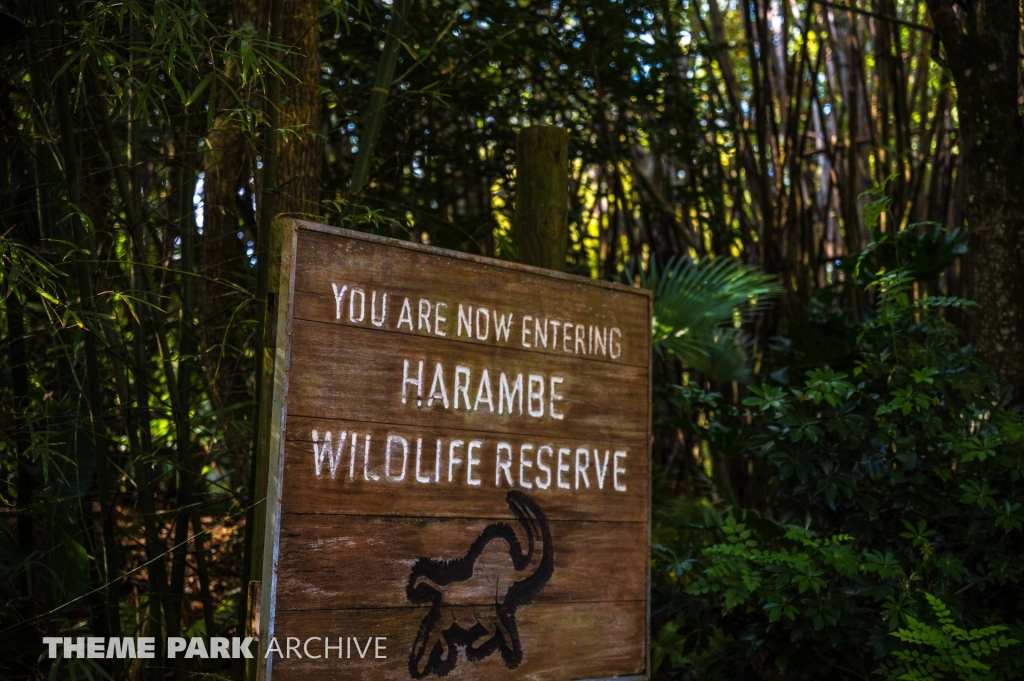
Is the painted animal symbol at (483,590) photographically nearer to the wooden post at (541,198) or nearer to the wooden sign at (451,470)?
the wooden sign at (451,470)

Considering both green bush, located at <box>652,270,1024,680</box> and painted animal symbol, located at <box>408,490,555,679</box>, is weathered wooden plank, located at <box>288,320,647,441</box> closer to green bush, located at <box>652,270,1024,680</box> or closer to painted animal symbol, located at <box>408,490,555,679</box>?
painted animal symbol, located at <box>408,490,555,679</box>

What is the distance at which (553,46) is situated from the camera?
14.3 feet

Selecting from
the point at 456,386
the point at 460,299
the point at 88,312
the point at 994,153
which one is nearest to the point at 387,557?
the point at 456,386

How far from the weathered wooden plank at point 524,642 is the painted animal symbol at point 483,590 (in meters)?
0.02

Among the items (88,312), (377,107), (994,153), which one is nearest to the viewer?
(88,312)

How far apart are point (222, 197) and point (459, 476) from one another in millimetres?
1578

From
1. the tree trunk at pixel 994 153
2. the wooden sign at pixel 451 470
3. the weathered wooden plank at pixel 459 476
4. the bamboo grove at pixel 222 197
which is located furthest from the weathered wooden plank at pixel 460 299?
the tree trunk at pixel 994 153

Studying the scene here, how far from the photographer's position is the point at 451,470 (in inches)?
74.5

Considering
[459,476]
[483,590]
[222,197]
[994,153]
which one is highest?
[994,153]

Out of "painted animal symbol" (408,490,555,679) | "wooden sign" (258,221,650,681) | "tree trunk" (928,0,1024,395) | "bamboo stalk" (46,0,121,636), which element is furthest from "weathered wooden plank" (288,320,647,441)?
"tree trunk" (928,0,1024,395)

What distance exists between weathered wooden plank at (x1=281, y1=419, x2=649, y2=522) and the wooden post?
21.1 inches

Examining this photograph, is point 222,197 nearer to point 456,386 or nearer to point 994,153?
point 456,386

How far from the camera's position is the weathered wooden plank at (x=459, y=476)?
1.72 metres

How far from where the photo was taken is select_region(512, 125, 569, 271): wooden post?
238 centimetres
